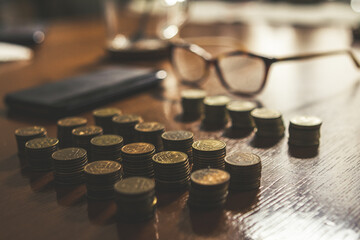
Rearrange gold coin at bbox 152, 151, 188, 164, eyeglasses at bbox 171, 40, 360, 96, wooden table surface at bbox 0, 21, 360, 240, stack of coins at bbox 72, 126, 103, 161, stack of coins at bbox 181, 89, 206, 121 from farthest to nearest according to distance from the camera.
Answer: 1. eyeglasses at bbox 171, 40, 360, 96
2. stack of coins at bbox 181, 89, 206, 121
3. stack of coins at bbox 72, 126, 103, 161
4. gold coin at bbox 152, 151, 188, 164
5. wooden table surface at bbox 0, 21, 360, 240

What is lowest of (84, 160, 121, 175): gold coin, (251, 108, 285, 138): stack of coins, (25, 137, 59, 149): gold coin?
(251, 108, 285, 138): stack of coins

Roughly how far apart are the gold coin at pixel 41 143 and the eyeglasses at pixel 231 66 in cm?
57

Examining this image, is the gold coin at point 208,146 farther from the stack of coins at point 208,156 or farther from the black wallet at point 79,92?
the black wallet at point 79,92

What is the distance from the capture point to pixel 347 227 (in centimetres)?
46

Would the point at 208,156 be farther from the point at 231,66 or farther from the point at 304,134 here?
the point at 231,66

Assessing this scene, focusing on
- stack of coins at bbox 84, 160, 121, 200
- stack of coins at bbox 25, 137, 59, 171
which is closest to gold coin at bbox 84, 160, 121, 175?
stack of coins at bbox 84, 160, 121, 200

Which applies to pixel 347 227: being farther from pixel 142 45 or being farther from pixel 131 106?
pixel 142 45

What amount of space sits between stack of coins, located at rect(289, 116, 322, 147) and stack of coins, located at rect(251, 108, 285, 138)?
4cm

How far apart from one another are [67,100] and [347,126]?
0.60 meters

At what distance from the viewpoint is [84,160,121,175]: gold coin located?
55 cm

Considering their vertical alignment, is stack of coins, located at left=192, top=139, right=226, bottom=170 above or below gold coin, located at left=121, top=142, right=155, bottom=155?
below

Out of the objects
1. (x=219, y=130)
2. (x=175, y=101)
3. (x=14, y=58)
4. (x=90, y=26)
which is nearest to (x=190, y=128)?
(x=219, y=130)

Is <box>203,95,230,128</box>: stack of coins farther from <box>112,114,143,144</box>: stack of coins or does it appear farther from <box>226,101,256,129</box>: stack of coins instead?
<box>112,114,143,144</box>: stack of coins

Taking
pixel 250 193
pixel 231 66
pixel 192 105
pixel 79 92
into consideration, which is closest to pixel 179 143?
pixel 250 193
